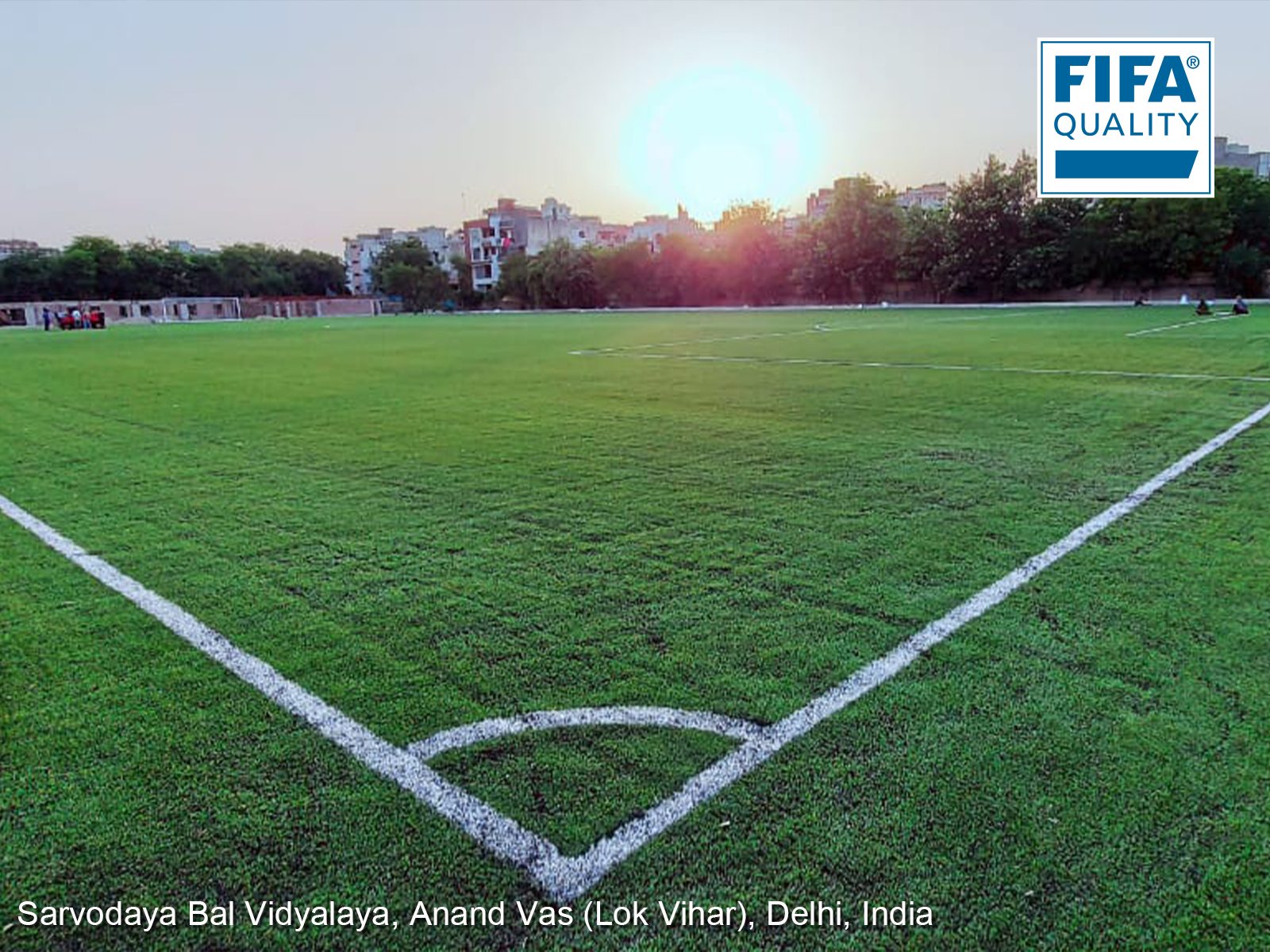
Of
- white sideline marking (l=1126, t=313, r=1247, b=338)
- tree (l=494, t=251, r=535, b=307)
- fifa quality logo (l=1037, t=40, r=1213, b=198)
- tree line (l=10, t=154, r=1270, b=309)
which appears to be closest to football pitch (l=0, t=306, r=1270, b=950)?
white sideline marking (l=1126, t=313, r=1247, b=338)

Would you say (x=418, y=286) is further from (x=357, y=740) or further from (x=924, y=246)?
(x=357, y=740)

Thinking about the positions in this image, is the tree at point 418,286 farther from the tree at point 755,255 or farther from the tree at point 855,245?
the tree at point 855,245

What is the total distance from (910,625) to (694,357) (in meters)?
12.2

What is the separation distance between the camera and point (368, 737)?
2.33m

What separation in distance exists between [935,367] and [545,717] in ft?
34.0

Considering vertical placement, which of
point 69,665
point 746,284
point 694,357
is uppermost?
point 746,284

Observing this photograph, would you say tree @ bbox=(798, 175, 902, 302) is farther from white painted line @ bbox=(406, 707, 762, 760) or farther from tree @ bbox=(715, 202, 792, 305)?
white painted line @ bbox=(406, 707, 762, 760)

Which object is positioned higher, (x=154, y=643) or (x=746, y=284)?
(x=746, y=284)

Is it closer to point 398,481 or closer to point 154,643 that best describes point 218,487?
point 398,481

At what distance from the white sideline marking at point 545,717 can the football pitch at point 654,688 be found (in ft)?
0.04

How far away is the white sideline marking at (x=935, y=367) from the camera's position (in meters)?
9.65

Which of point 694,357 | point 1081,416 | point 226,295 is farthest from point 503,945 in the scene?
point 226,295

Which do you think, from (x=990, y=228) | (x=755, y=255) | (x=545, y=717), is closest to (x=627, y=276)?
(x=755, y=255)

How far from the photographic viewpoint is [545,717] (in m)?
2.43
